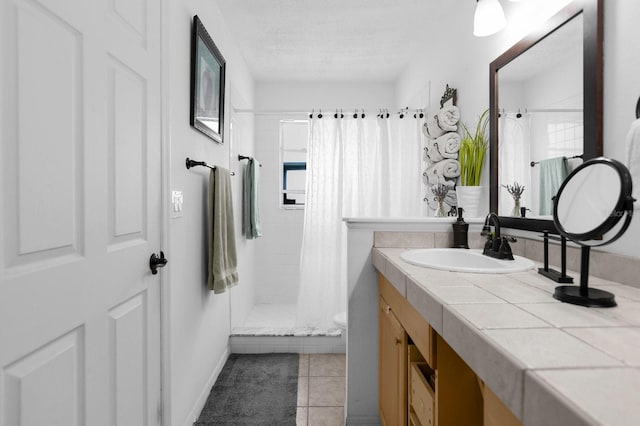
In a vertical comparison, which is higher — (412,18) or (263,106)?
(412,18)

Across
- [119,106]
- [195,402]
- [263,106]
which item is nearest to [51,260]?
[119,106]

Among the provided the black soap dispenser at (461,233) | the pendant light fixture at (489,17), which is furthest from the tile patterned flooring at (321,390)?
the pendant light fixture at (489,17)

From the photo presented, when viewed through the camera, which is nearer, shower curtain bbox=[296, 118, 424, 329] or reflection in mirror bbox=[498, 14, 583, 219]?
reflection in mirror bbox=[498, 14, 583, 219]

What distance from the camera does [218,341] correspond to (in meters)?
2.46

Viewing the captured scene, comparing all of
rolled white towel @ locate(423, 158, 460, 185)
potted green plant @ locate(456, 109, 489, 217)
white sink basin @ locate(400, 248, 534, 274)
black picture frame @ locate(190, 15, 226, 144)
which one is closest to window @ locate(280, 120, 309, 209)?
black picture frame @ locate(190, 15, 226, 144)

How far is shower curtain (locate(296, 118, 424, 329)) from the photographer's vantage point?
284cm

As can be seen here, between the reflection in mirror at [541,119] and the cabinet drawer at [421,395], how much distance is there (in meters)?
0.78

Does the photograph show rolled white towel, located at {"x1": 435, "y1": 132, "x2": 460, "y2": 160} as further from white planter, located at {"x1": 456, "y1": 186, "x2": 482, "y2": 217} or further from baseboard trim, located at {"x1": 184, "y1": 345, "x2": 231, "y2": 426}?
baseboard trim, located at {"x1": 184, "y1": 345, "x2": 231, "y2": 426}

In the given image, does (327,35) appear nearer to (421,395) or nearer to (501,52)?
(501,52)

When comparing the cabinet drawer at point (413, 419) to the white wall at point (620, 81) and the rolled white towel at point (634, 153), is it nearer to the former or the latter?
the white wall at point (620, 81)

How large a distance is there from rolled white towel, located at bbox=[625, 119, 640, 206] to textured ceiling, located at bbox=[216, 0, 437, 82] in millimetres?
1708

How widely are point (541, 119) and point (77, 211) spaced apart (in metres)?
1.64

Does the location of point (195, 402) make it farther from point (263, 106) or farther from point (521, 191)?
point (263, 106)

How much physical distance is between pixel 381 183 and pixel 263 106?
1.76m
